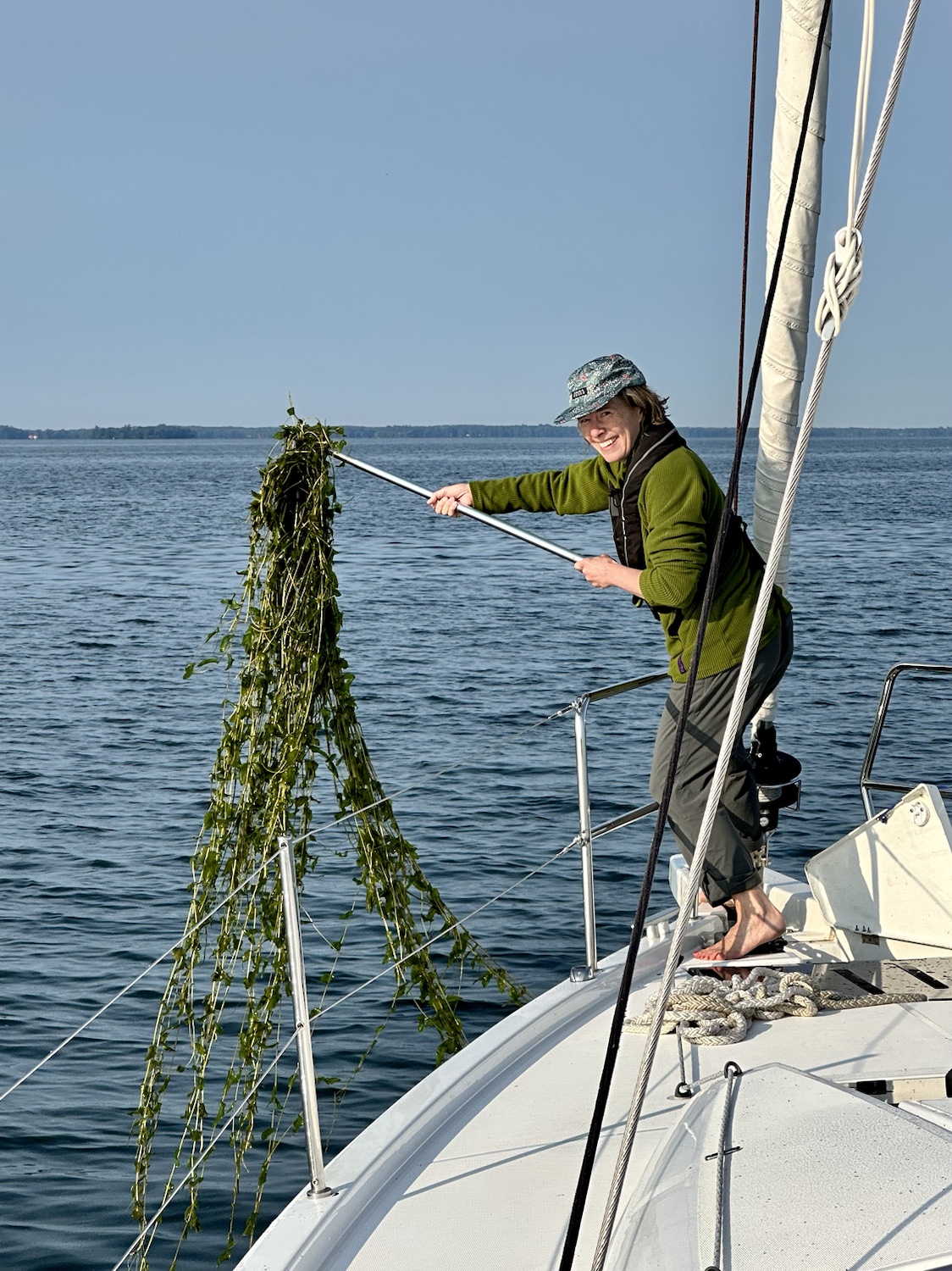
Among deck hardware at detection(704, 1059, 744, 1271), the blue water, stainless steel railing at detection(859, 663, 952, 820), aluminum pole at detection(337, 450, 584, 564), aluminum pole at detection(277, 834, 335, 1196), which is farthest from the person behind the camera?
the blue water

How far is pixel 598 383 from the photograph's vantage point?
376cm

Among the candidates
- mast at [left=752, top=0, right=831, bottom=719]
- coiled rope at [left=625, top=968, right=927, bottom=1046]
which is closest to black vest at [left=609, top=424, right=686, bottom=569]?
mast at [left=752, top=0, right=831, bottom=719]

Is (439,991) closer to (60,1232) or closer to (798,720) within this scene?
(60,1232)

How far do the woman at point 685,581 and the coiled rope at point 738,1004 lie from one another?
1.08ft

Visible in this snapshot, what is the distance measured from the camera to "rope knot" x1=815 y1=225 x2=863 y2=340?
2.25 meters

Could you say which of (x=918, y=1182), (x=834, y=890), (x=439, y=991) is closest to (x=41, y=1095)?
(x=439, y=991)

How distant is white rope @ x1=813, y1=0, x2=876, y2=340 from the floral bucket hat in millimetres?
1440

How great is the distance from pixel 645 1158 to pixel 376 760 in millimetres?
11040

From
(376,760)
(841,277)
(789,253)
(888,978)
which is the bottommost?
(376,760)

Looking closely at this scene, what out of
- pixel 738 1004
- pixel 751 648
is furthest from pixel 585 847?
pixel 751 648

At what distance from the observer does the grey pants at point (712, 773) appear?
154 inches

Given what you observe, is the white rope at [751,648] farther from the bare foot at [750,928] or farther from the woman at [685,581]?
the bare foot at [750,928]

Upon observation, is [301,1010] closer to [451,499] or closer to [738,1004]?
[738,1004]

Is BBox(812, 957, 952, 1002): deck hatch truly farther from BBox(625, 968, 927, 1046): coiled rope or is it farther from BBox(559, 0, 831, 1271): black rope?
BBox(559, 0, 831, 1271): black rope
